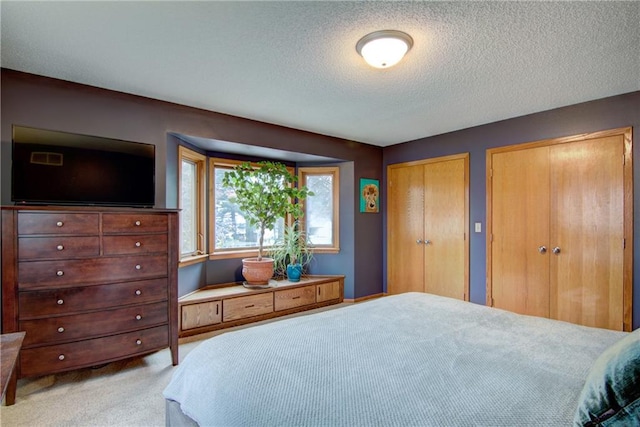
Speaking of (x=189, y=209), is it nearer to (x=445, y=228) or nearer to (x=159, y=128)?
(x=159, y=128)

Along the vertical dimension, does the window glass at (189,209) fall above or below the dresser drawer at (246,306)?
above

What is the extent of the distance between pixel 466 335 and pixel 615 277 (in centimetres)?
226

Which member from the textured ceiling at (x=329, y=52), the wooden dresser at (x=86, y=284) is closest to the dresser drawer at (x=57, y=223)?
the wooden dresser at (x=86, y=284)

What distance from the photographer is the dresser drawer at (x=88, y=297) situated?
2084 mm

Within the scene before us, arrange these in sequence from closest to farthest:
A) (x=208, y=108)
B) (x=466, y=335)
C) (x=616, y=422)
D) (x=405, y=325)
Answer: (x=616, y=422) → (x=466, y=335) → (x=405, y=325) → (x=208, y=108)

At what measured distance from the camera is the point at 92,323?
2250 mm

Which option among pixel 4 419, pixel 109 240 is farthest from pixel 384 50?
pixel 4 419

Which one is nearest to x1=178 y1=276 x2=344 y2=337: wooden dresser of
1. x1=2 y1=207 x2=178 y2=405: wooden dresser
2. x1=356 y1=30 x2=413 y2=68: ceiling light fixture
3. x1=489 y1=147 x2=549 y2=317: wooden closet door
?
x1=2 y1=207 x2=178 y2=405: wooden dresser

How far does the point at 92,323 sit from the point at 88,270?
0.38 m

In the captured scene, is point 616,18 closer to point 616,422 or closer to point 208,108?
point 616,422

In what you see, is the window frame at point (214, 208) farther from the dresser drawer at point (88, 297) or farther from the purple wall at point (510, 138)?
the purple wall at point (510, 138)

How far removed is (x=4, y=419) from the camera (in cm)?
190

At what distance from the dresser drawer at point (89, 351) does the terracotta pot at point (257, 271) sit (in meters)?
1.25

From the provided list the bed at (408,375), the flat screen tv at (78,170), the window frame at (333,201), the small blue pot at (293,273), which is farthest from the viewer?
the window frame at (333,201)
